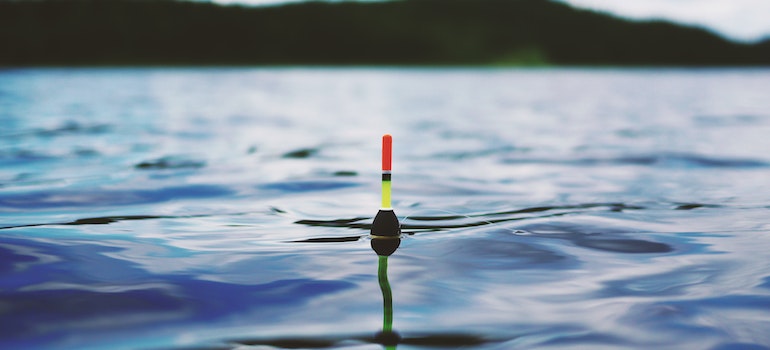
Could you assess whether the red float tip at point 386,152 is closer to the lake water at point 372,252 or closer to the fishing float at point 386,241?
the fishing float at point 386,241

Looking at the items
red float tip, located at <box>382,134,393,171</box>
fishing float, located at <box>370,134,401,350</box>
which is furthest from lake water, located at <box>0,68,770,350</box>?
red float tip, located at <box>382,134,393,171</box>

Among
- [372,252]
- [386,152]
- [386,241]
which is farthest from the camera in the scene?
[386,241]

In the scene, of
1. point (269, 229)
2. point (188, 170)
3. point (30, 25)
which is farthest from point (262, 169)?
point (30, 25)

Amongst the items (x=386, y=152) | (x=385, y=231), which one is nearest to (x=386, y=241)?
(x=385, y=231)

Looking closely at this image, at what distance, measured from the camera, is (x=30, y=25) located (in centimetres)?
15888

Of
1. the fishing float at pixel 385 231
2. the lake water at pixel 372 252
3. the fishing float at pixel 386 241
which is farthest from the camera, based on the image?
the fishing float at pixel 385 231

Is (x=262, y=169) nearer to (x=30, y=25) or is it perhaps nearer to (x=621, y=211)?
(x=621, y=211)

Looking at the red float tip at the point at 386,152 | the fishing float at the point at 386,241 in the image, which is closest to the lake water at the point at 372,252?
the fishing float at the point at 386,241

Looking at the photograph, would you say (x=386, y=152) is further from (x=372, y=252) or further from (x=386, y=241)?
(x=386, y=241)

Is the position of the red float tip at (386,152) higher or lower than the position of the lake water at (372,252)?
higher

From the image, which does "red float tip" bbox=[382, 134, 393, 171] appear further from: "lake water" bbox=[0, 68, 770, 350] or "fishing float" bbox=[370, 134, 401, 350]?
"lake water" bbox=[0, 68, 770, 350]

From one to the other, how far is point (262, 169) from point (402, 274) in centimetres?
755

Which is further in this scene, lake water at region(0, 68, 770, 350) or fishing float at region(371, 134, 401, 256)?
fishing float at region(371, 134, 401, 256)

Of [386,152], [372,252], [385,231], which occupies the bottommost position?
[372,252]
